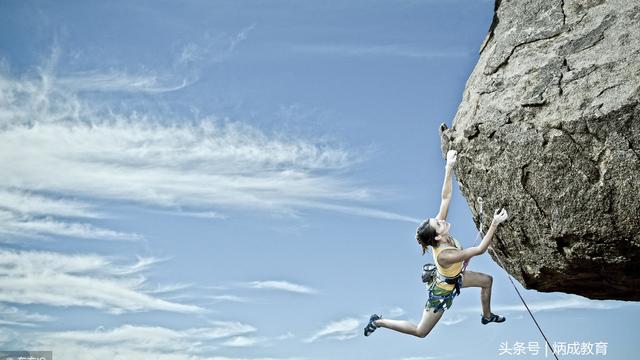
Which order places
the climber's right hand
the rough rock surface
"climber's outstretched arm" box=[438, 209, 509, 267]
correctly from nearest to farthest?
the rough rock surface < "climber's outstretched arm" box=[438, 209, 509, 267] < the climber's right hand

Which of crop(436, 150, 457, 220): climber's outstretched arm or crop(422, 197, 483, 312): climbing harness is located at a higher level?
crop(436, 150, 457, 220): climber's outstretched arm

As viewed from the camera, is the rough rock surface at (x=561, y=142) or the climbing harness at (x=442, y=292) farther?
the climbing harness at (x=442, y=292)

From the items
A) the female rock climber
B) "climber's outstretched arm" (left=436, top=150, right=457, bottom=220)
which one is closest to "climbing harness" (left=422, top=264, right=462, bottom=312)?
the female rock climber

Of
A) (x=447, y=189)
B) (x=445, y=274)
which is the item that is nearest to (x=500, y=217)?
(x=447, y=189)

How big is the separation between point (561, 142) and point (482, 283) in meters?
2.07

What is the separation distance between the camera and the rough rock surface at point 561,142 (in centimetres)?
768

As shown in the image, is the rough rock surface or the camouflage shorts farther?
the camouflage shorts

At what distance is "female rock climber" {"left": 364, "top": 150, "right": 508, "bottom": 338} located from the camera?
8.36m

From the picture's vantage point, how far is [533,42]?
28.8ft

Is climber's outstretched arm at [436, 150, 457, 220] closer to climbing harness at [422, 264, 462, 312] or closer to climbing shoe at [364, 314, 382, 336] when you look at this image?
climbing harness at [422, 264, 462, 312]

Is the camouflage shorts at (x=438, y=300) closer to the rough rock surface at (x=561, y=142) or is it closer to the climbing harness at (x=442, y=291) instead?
the climbing harness at (x=442, y=291)

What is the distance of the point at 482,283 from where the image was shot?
891cm

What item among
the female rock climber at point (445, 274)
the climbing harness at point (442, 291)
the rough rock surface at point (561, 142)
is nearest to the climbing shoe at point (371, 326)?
the female rock climber at point (445, 274)

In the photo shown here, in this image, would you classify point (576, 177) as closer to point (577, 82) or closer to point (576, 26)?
point (577, 82)
